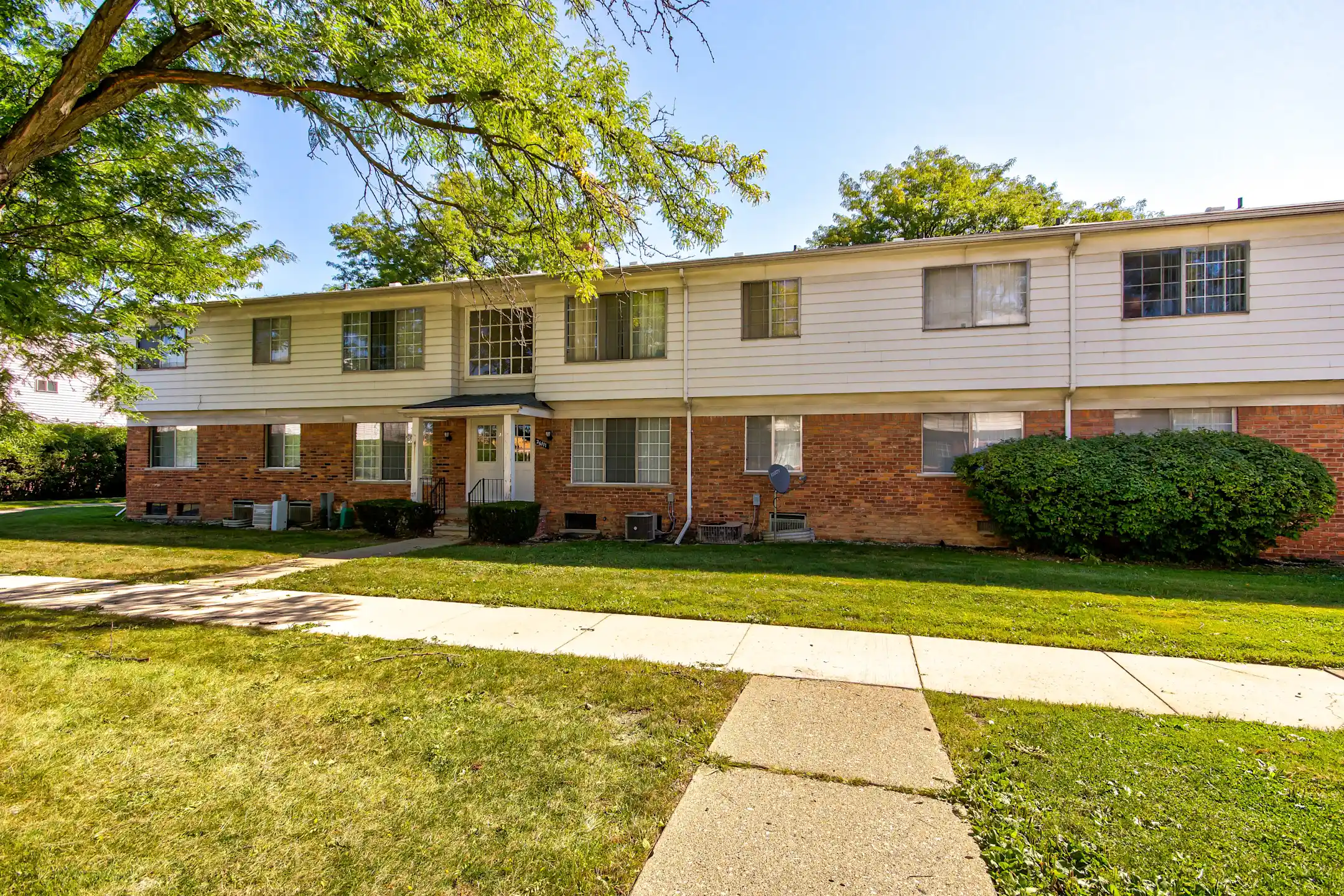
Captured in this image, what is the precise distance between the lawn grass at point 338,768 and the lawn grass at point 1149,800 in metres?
1.44

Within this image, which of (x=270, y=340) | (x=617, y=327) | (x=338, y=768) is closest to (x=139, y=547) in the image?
(x=270, y=340)

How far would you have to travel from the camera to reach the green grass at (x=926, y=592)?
5.46 metres

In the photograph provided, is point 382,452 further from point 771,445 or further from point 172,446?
point 771,445

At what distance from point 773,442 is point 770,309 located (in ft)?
8.95

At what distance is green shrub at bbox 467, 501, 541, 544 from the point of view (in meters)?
12.0

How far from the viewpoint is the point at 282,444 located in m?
15.6

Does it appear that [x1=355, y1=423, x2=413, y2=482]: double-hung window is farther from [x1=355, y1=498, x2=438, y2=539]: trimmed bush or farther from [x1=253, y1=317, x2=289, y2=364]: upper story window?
[x1=253, y1=317, x2=289, y2=364]: upper story window

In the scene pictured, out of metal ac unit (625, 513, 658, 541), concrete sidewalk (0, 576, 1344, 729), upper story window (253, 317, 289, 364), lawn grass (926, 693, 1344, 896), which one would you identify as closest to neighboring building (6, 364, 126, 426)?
upper story window (253, 317, 289, 364)

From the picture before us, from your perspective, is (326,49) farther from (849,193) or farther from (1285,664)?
(849,193)

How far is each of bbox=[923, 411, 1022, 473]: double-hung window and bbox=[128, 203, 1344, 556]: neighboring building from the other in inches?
1.6

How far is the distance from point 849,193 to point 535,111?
60.5 ft

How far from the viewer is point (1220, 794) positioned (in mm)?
2770

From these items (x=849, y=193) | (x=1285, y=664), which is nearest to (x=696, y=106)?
(x=1285, y=664)

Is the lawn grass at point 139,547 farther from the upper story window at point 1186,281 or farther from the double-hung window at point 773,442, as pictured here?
the upper story window at point 1186,281
